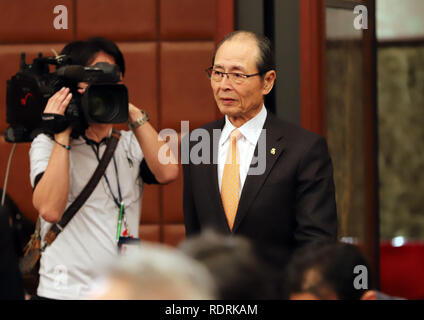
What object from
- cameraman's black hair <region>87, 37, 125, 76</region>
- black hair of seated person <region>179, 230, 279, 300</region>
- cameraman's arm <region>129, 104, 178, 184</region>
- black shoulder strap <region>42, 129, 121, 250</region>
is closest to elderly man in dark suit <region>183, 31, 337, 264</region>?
cameraman's arm <region>129, 104, 178, 184</region>

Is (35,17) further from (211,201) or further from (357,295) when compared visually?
(357,295)

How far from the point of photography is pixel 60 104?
202 cm

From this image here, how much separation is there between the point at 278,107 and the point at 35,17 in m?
1.24

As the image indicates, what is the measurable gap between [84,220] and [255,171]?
1.61ft

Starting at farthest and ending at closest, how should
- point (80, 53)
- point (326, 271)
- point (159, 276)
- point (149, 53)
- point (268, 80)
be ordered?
point (149, 53) < point (80, 53) < point (268, 80) < point (326, 271) < point (159, 276)

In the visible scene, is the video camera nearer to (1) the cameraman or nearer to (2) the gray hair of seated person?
(1) the cameraman

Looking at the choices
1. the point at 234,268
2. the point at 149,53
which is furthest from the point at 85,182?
the point at 149,53

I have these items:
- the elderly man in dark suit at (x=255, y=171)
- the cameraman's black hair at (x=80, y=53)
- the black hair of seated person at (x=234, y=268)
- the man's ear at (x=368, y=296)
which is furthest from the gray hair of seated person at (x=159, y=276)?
the cameraman's black hair at (x=80, y=53)

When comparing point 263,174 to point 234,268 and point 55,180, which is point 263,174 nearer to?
point 55,180

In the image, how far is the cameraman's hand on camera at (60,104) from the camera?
2.02 meters

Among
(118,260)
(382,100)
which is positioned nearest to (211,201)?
(118,260)

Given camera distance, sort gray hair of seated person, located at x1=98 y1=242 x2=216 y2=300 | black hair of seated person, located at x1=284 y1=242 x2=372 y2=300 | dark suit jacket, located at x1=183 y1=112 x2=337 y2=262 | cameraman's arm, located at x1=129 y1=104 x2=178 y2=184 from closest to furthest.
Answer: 1. gray hair of seated person, located at x1=98 y1=242 x2=216 y2=300
2. black hair of seated person, located at x1=284 y1=242 x2=372 y2=300
3. dark suit jacket, located at x1=183 y1=112 x2=337 y2=262
4. cameraman's arm, located at x1=129 y1=104 x2=178 y2=184

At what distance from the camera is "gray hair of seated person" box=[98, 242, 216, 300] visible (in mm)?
781
